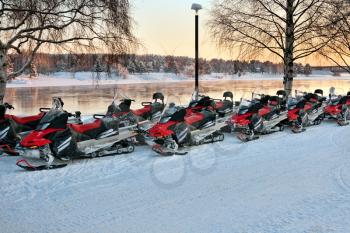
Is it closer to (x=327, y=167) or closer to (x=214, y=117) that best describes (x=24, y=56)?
(x=214, y=117)

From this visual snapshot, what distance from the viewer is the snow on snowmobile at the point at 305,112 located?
10729 mm

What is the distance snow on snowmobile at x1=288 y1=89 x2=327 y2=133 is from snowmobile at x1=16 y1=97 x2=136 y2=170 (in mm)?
4505

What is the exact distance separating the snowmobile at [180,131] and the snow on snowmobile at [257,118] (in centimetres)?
49

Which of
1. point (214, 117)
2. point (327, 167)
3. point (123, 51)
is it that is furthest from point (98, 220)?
point (123, 51)

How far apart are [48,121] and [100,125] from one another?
42.9 inches

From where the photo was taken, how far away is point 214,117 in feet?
30.9

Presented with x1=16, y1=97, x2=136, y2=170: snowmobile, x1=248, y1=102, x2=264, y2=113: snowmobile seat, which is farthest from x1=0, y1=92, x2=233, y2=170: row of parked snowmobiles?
x1=248, y1=102, x2=264, y2=113: snowmobile seat

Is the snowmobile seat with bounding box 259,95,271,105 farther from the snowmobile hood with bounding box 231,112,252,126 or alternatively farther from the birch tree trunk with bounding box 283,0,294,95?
the birch tree trunk with bounding box 283,0,294,95

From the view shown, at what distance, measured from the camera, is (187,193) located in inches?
217

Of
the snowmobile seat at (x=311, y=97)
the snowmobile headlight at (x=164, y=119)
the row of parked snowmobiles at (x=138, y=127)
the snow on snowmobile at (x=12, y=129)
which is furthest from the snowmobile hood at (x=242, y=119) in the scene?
the snow on snowmobile at (x=12, y=129)

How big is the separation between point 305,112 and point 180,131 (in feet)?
14.8

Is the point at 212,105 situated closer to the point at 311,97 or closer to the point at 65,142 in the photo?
the point at 311,97

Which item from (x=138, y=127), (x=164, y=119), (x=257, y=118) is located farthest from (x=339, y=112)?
(x=138, y=127)

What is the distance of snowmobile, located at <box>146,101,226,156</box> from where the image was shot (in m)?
7.89
